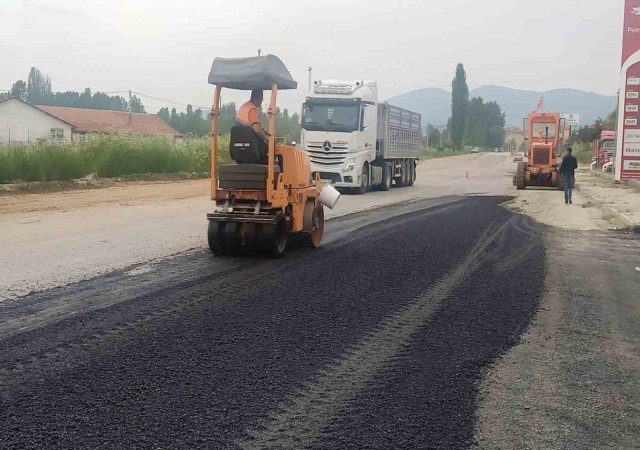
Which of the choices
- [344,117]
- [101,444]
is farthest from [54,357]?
[344,117]

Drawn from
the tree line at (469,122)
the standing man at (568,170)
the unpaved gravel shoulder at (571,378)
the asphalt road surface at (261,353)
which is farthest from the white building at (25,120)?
the tree line at (469,122)

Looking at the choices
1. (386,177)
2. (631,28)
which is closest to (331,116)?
(386,177)

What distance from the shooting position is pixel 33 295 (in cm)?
735

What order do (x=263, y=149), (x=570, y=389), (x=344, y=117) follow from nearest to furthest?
(x=570, y=389)
(x=263, y=149)
(x=344, y=117)

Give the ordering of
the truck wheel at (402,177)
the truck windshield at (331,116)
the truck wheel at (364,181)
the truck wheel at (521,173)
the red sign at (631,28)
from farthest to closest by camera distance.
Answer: the truck wheel at (402,177) < the truck wheel at (521,173) < the truck wheel at (364,181) < the red sign at (631,28) < the truck windshield at (331,116)

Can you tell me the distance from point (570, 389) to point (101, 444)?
316 centimetres

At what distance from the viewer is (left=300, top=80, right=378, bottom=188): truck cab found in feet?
74.6

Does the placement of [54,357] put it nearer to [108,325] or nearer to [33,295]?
[108,325]

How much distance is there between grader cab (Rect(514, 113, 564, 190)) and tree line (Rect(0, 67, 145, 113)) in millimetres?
92015

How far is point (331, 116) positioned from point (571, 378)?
18.2 metres

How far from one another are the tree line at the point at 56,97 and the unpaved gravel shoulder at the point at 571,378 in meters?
109

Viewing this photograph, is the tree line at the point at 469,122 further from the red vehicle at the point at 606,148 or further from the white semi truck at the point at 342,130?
the white semi truck at the point at 342,130

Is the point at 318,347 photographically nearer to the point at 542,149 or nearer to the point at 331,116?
the point at 331,116

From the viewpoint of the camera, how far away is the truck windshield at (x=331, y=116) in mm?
22734
